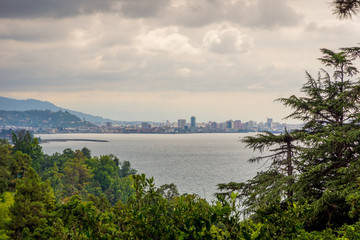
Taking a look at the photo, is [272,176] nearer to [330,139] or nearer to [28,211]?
[330,139]

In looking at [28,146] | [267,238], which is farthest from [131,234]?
[28,146]

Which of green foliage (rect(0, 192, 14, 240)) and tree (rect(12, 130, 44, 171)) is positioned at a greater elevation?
tree (rect(12, 130, 44, 171))

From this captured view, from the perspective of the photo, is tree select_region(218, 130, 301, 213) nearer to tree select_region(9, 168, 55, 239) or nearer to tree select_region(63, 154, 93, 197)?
tree select_region(9, 168, 55, 239)

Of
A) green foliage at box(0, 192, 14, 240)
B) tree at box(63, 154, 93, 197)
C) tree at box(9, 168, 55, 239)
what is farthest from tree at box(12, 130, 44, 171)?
tree at box(9, 168, 55, 239)

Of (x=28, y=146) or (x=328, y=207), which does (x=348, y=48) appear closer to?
(x=328, y=207)

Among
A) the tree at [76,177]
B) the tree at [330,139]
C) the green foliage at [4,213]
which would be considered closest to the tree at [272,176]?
the tree at [330,139]

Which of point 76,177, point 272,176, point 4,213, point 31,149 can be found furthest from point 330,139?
point 31,149

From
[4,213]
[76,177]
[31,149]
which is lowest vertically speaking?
[76,177]

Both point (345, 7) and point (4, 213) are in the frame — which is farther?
point (4, 213)

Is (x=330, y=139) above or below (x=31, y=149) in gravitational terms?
above

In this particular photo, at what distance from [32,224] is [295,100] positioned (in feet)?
44.5

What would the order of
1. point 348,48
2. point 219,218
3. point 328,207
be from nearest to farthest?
point 219,218, point 328,207, point 348,48

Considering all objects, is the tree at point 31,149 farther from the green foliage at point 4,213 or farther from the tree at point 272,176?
the tree at point 272,176

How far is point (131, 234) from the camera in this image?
3.26 metres
